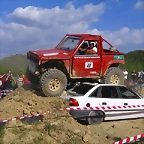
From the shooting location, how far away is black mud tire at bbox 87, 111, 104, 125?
993cm

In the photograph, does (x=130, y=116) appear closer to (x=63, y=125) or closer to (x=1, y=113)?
(x=63, y=125)

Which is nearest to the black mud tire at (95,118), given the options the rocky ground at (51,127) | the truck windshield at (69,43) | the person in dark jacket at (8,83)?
the rocky ground at (51,127)

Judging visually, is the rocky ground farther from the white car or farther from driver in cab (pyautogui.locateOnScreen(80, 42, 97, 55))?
driver in cab (pyautogui.locateOnScreen(80, 42, 97, 55))

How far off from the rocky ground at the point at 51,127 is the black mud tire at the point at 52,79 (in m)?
0.30

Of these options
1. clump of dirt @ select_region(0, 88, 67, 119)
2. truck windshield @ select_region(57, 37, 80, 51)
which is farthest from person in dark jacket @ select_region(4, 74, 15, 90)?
clump of dirt @ select_region(0, 88, 67, 119)

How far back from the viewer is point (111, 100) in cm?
1030

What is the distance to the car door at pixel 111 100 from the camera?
33.5 feet

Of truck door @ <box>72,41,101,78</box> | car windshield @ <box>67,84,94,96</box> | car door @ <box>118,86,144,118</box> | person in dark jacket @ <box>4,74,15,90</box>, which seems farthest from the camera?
person in dark jacket @ <box>4,74,15,90</box>

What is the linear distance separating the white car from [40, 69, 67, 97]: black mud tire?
49 cm

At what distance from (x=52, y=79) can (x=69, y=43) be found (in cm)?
205

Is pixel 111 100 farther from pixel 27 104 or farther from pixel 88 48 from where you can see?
pixel 27 104

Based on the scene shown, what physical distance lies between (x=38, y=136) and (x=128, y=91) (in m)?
3.79

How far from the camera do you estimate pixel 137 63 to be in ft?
100

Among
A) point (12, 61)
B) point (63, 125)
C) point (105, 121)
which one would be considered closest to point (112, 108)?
point (105, 121)
